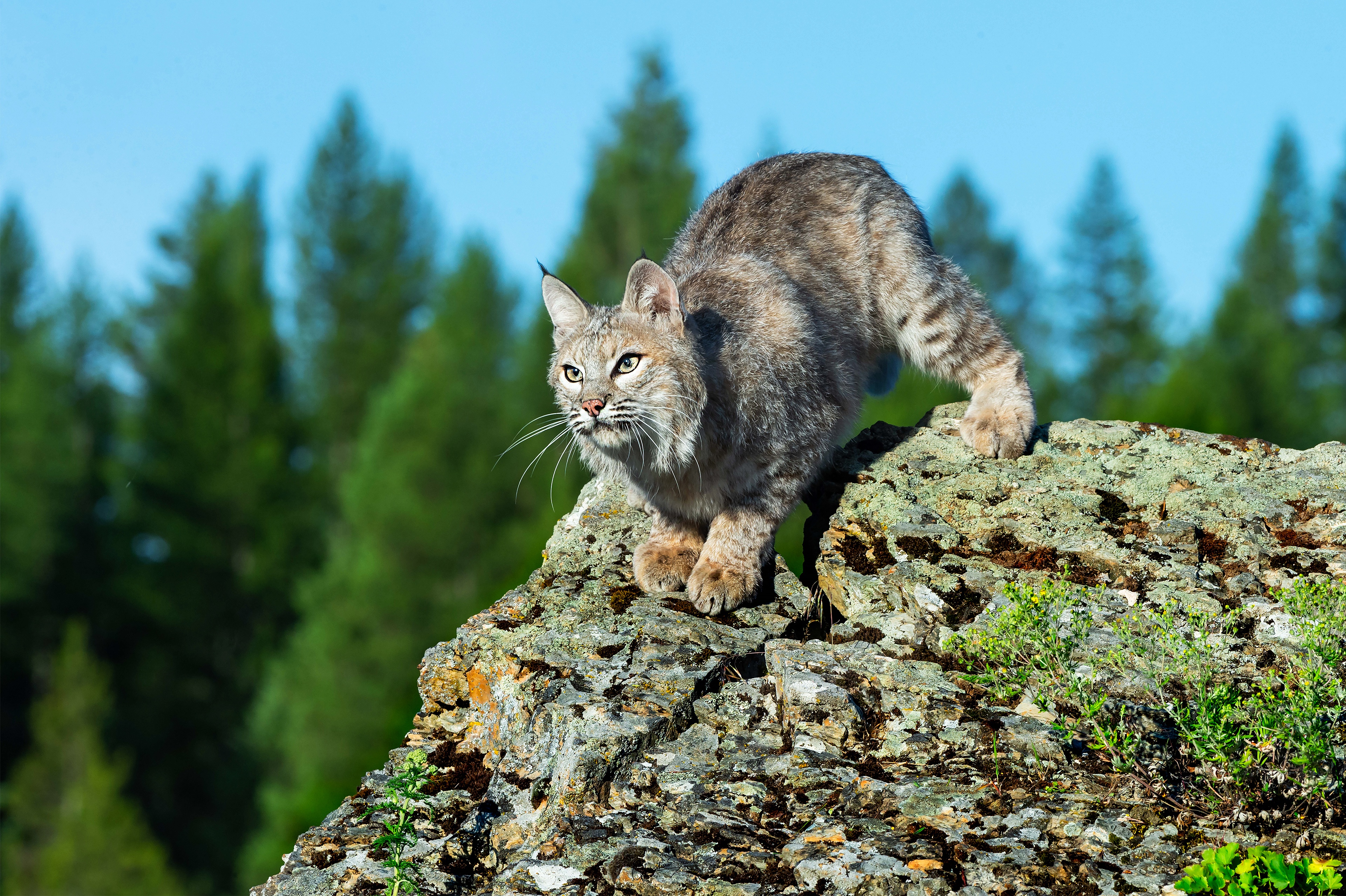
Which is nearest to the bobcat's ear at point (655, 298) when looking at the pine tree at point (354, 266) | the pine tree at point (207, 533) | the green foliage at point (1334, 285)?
the green foliage at point (1334, 285)

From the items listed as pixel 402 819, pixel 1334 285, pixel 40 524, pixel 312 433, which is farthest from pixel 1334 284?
pixel 40 524

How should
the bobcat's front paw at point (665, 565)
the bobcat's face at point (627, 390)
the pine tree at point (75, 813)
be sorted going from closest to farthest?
the bobcat's face at point (627, 390) → the bobcat's front paw at point (665, 565) → the pine tree at point (75, 813)

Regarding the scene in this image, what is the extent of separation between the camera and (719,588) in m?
4.94

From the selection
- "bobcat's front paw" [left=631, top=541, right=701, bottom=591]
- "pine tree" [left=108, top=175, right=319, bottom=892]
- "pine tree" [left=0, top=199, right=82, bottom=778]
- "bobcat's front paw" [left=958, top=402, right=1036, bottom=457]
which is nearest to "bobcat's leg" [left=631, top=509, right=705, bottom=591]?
"bobcat's front paw" [left=631, top=541, right=701, bottom=591]

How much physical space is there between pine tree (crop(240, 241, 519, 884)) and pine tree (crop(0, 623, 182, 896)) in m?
2.77

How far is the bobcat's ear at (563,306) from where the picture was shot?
17.3 ft

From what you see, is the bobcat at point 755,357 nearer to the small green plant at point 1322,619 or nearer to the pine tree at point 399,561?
the small green plant at point 1322,619

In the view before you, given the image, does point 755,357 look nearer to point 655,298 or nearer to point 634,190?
point 655,298

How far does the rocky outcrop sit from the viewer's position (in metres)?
3.49

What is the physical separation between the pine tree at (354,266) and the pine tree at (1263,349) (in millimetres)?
29199

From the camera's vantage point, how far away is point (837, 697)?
4129mm

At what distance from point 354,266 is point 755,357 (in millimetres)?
43891

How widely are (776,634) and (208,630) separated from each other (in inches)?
1490

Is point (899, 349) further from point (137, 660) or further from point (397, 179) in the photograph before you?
point (397, 179)
